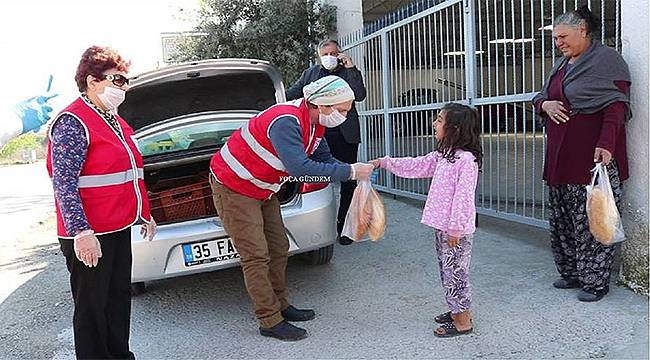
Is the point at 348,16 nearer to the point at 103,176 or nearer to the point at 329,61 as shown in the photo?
the point at 329,61

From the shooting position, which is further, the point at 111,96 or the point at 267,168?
the point at 267,168

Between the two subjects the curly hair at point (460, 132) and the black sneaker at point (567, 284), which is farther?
the black sneaker at point (567, 284)

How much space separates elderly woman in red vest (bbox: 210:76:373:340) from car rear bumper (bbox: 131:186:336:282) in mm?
317

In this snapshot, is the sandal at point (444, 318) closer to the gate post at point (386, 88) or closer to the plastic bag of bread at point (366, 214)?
the plastic bag of bread at point (366, 214)

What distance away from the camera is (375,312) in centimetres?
407

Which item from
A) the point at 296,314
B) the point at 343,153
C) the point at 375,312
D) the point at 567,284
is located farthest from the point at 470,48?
the point at 296,314

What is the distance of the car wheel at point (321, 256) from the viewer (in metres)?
5.01

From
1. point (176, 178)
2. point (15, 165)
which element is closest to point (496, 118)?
point (176, 178)

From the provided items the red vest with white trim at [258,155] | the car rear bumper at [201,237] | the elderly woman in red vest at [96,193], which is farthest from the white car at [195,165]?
the elderly woman in red vest at [96,193]

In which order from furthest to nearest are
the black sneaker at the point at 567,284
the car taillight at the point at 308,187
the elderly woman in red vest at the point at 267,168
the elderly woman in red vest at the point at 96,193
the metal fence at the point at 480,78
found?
1. the metal fence at the point at 480,78
2. the car taillight at the point at 308,187
3. the black sneaker at the point at 567,284
4. the elderly woman in red vest at the point at 267,168
5. the elderly woman in red vest at the point at 96,193

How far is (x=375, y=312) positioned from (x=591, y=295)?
1.38 meters

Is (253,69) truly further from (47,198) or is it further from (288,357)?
(47,198)

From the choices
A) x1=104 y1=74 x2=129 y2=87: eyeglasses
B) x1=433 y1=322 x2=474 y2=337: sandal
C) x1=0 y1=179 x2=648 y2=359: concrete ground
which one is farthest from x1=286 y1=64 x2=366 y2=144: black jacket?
x1=104 y1=74 x2=129 y2=87: eyeglasses

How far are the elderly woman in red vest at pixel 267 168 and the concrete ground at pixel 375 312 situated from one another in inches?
14.3
